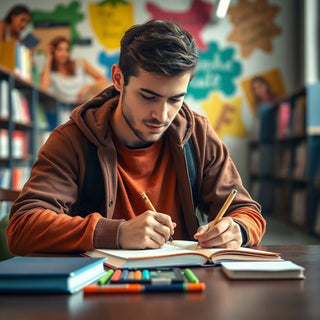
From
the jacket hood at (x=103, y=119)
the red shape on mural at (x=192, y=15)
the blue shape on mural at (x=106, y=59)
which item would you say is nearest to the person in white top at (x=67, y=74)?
the blue shape on mural at (x=106, y=59)

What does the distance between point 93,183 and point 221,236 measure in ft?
1.43

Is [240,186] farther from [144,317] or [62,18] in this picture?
[62,18]

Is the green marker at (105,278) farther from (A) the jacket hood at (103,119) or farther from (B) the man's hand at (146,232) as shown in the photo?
(A) the jacket hood at (103,119)

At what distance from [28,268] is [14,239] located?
39cm

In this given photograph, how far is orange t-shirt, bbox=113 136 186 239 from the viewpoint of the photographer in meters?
1.43

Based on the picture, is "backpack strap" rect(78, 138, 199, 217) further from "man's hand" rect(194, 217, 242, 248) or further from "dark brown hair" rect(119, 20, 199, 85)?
"man's hand" rect(194, 217, 242, 248)

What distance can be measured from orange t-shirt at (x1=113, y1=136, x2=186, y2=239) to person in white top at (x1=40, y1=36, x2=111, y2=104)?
197 inches

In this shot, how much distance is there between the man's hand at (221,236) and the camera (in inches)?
41.0

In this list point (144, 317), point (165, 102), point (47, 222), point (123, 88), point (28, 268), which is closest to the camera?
point (144, 317)

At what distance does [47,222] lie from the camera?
1.09 meters

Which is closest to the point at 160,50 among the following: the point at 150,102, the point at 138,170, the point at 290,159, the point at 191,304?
the point at 150,102

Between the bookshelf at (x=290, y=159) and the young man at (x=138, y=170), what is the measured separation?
10.4 feet

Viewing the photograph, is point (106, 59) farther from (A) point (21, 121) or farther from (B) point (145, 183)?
(B) point (145, 183)

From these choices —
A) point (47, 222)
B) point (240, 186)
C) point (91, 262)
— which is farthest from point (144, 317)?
point (240, 186)
